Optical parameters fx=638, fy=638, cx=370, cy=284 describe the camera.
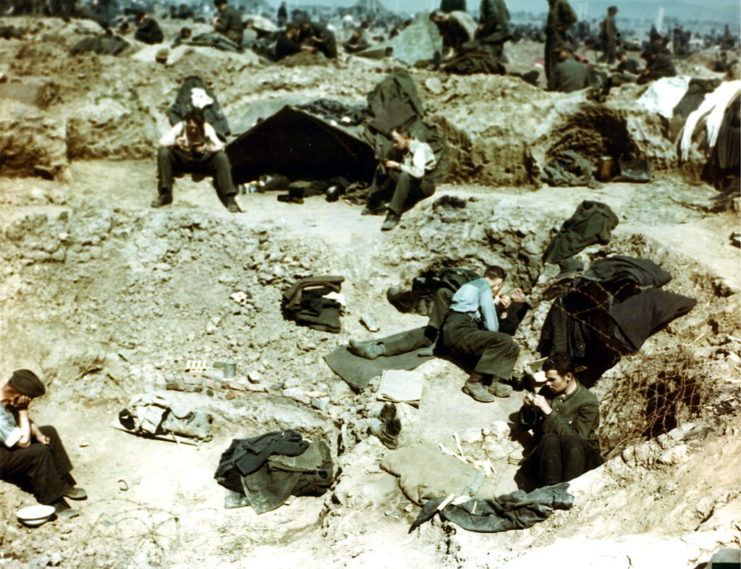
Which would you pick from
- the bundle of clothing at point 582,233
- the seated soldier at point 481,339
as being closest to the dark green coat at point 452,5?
the bundle of clothing at point 582,233

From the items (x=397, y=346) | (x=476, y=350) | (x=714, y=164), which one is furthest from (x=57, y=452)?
(x=714, y=164)

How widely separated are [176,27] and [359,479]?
2072cm

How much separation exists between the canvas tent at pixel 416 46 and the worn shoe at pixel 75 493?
40.2ft

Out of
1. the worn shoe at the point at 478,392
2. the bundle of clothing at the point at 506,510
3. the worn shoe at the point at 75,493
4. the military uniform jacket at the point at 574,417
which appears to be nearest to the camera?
the bundle of clothing at the point at 506,510

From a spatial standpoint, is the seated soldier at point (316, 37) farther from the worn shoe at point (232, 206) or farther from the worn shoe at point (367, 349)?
the worn shoe at point (367, 349)

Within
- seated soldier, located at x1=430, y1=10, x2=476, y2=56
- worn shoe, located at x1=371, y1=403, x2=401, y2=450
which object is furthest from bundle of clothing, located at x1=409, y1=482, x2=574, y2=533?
seated soldier, located at x1=430, y1=10, x2=476, y2=56

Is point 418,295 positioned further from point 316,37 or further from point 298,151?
point 316,37

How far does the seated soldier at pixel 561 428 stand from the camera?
5.21 meters

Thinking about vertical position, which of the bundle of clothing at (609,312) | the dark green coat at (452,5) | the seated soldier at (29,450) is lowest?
the seated soldier at (29,450)

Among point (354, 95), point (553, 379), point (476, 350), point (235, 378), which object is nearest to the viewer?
point (553, 379)

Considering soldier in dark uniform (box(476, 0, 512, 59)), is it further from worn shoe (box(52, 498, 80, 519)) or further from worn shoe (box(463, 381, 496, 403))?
worn shoe (box(52, 498, 80, 519))

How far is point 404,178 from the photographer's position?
30.8 ft

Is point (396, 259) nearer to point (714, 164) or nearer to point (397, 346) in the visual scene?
point (397, 346)

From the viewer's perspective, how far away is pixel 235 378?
7.66 m
